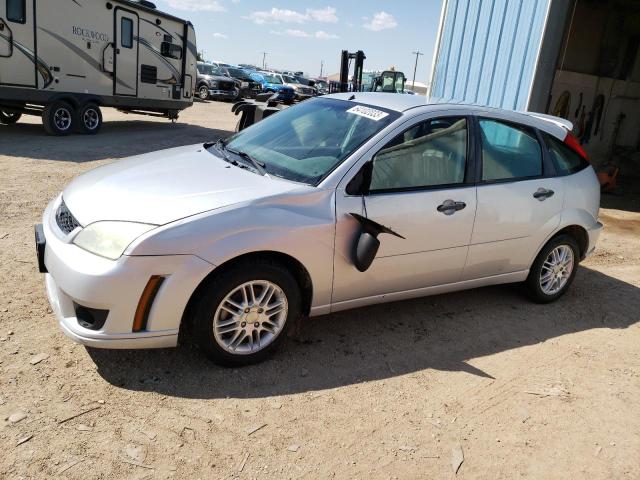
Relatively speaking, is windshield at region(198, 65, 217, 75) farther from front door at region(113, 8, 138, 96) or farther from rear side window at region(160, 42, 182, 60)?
front door at region(113, 8, 138, 96)

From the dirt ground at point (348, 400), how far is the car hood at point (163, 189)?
3.04ft

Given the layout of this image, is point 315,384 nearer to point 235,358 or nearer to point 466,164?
point 235,358

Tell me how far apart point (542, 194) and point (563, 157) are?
1.83 feet

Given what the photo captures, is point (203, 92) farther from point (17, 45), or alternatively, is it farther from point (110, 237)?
point (110, 237)

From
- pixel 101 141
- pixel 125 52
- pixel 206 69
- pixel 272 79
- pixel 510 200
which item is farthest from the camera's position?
pixel 272 79

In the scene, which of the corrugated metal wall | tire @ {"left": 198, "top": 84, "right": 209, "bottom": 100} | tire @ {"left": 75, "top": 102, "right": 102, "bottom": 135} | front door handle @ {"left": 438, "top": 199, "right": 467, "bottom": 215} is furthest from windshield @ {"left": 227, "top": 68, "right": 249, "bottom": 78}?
front door handle @ {"left": 438, "top": 199, "right": 467, "bottom": 215}

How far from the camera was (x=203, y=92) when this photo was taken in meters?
27.7

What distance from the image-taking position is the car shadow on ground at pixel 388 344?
125 inches

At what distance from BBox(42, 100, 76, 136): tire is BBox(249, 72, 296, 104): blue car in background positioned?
1638 centimetres

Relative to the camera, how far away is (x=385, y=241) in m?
3.59

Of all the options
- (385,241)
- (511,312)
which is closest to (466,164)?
(385,241)

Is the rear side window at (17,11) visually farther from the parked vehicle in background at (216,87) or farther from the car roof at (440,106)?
the parked vehicle in background at (216,87)

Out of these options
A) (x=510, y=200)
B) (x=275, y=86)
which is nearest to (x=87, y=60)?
(x=510, y=200)

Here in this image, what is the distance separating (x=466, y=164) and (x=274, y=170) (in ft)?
4.77
